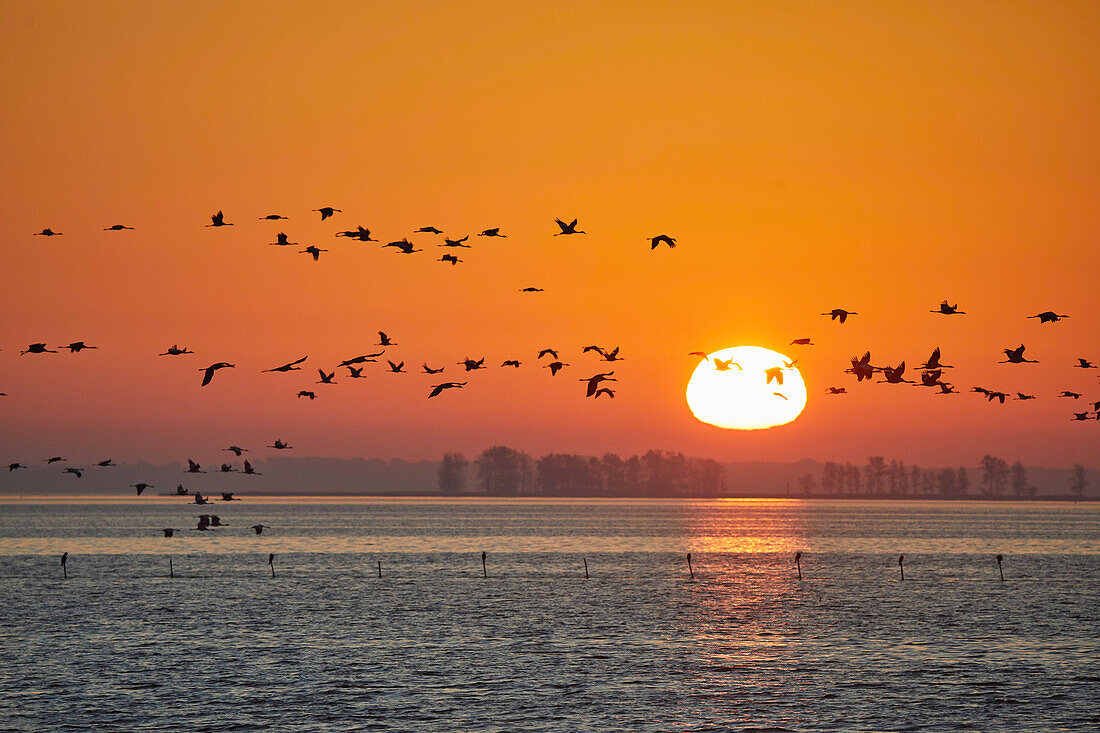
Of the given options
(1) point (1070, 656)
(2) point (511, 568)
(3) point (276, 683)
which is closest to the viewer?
(3) point (276, 683)

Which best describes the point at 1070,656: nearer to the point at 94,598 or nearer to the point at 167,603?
the point at 167,603

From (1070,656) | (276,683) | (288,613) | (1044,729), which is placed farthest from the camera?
(288,613)

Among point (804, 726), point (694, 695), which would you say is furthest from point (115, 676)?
point (804, 726)

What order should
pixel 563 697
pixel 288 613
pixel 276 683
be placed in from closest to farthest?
pixel 563 697 < pixel 276 683 < pixel 288 613

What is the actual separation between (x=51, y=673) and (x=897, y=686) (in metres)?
44.4

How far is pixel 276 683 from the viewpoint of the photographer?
60.4 metres

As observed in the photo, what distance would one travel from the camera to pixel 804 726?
5041cm

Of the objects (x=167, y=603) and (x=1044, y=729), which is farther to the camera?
(x=167, y=603)

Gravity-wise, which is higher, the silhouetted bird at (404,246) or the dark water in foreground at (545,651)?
the silhouetted bird at (404,246)

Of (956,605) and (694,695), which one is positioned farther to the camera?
(956,605)

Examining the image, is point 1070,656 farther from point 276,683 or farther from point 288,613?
point 288,613

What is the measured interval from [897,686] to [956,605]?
Answer: 44234mm

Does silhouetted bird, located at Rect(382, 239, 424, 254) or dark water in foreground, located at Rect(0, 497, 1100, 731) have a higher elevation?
silhouetted bird, located at Rect(382, 239, 424, 254)

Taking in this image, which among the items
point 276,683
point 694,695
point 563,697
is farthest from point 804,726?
point 276,683
